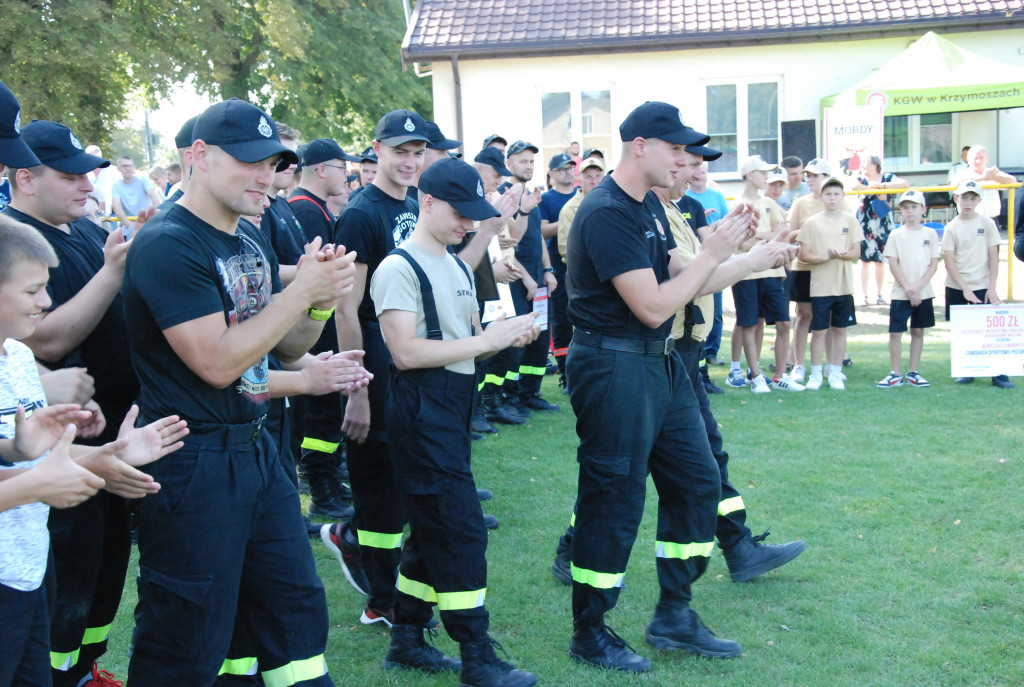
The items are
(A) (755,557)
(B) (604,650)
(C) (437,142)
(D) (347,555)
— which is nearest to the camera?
(B) (604,650)

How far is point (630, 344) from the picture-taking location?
4.28 meters

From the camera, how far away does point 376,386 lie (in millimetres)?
4848

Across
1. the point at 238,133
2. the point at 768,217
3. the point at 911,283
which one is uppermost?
the point at 238,133

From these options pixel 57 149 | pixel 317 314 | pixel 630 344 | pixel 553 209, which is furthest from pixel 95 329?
pixel 553 209

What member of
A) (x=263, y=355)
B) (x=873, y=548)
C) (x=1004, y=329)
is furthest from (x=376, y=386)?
(x=1004, y=329)

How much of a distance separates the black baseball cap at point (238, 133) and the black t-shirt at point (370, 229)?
167cm

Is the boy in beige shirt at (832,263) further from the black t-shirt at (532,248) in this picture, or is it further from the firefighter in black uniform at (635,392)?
the firefighter in black uniform at (635,392)

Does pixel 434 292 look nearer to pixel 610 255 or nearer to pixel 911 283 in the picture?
pixel 610 255

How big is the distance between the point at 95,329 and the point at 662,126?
248 cm

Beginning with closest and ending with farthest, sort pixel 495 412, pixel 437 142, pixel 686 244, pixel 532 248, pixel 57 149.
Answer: pixel 57 149, pixel 686 244, pixel 437 142, pixel 495 412, pixel 532 248

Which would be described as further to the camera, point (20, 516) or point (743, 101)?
point (743, 101)

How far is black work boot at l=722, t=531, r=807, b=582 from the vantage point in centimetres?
532

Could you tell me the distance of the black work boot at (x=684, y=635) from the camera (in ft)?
14.7

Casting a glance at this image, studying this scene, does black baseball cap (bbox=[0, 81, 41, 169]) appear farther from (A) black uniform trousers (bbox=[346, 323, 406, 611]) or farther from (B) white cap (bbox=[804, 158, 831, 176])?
(B) white cap (bbox=[804, 158, 831, 176])
